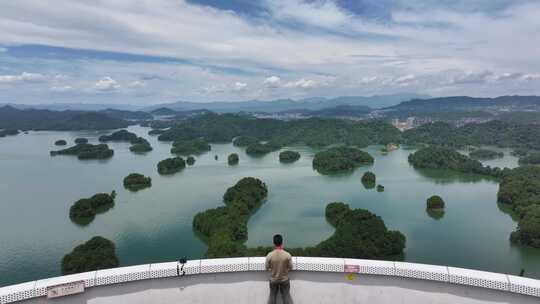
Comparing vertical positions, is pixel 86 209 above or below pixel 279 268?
below

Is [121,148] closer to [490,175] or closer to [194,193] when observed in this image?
[194,193]

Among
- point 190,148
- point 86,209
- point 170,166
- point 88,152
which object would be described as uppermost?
point 88,152

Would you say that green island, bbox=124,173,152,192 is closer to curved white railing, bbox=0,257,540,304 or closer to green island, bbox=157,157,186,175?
green island, bbox=157,157,186,175

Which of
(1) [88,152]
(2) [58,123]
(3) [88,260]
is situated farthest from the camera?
(2) [58,123]

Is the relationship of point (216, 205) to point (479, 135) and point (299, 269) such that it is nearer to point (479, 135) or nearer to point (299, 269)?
point (299, 269)

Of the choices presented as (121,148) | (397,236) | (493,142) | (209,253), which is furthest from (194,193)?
(493,142)

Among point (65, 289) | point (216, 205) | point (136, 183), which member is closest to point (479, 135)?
point (216, 205)
